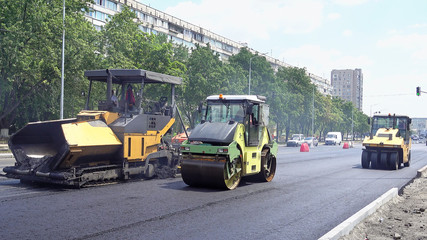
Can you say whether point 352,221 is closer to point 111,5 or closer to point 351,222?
point 351,222

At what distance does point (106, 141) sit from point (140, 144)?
1251 mm

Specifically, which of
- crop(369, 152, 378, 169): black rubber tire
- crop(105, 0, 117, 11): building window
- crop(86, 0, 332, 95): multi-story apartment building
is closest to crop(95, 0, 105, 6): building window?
crop(86, 0, 332, 95): multi-story apartment building

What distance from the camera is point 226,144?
33.8ft

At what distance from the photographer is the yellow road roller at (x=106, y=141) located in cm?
959

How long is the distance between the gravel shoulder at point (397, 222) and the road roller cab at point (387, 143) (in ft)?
28.5

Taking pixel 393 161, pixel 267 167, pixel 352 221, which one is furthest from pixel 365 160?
pixel 352 221

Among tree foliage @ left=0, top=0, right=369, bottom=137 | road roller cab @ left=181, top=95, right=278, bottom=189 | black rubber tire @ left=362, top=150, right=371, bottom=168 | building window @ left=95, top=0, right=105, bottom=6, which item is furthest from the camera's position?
building window @ left=95, top=0, right=105, bottom=6

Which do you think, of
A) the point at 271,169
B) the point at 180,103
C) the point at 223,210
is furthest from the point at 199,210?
the point at 180,103

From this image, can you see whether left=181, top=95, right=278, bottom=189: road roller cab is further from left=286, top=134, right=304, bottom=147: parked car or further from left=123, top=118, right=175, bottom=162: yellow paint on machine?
left=286, top=134, right=304, bottom=147: parked car

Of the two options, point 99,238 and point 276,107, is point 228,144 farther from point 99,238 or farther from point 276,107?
point 276,107

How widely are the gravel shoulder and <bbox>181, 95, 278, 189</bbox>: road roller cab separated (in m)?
3.65

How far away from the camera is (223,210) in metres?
8.05

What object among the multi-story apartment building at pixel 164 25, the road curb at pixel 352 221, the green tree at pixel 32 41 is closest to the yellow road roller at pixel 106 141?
the road curb at pixel 352 221

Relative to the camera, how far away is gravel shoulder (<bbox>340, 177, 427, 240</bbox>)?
6.44 m
